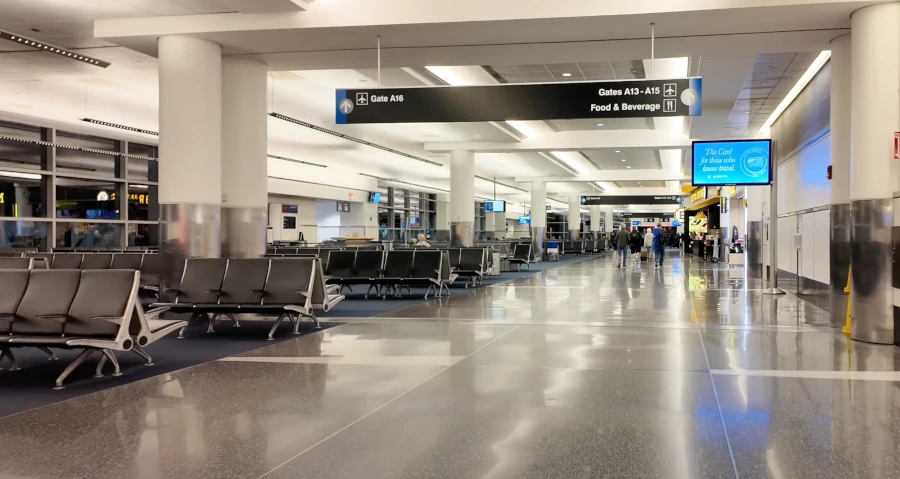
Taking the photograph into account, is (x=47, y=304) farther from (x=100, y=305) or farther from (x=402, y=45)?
(x=402, y=45)

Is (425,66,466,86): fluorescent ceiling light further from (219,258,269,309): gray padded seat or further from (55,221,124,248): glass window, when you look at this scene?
(55,221,124,248): glass window

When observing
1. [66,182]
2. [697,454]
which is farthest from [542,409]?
[66,182]

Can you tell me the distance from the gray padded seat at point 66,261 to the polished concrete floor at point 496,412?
6059 millimetres

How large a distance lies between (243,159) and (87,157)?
11829 millimetres

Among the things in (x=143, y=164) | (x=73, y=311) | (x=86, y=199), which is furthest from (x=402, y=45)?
(x=143, y=164)

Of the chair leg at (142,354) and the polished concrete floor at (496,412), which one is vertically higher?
the chair leg at (142,354)

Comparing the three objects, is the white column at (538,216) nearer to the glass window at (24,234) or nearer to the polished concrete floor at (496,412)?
the glass window at (24,234)

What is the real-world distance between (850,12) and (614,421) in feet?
23.3

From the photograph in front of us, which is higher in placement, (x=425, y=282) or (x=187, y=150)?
(x=187, y=150)

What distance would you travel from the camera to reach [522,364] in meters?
7.04

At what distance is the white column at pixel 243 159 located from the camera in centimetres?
1099

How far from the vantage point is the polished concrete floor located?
3.97 meters

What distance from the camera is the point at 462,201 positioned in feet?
80.0

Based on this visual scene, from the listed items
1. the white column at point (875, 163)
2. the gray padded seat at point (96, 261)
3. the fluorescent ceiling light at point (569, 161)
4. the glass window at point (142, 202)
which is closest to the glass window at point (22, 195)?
the glass window at point (142, 202)
